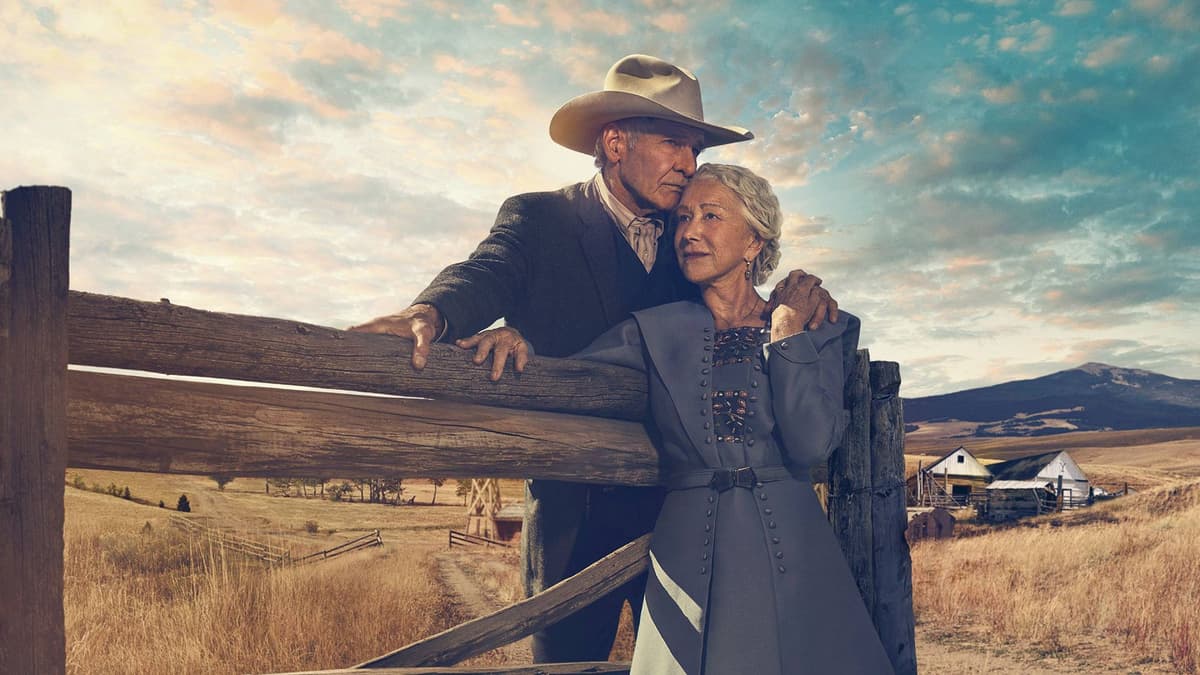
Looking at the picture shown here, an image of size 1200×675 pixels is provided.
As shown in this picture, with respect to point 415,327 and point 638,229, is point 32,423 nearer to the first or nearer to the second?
point 415,327

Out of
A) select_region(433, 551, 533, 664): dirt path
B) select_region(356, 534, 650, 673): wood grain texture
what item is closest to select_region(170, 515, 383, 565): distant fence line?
select_region(433, 551, 533, 664): dirt path

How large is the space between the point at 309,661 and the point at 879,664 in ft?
17.0

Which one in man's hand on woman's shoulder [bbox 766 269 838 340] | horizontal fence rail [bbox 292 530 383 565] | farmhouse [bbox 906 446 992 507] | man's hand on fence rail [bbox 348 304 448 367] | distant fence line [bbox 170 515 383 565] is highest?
man's hand on woman's shoulder [bbox 766 269 838 340]

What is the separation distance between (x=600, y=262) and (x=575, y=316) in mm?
257

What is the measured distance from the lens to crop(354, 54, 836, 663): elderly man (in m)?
3.70

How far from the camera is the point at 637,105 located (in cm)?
366

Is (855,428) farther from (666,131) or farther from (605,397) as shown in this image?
(666,131)

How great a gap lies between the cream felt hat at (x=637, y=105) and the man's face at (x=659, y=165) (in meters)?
0.07

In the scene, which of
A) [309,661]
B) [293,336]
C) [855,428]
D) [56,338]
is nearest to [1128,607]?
[855,428]

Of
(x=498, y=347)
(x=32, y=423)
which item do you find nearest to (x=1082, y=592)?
(x=498, y=347)

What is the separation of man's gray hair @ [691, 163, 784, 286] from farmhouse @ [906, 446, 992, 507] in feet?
108

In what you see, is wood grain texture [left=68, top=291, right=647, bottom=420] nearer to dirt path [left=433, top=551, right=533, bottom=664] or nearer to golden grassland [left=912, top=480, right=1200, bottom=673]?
dirt path [left=433, top=551, right=533, bottom=664]

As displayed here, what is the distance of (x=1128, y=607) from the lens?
9.30m

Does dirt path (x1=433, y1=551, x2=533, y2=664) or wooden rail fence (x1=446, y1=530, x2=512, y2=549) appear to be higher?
dirt path (x1=433, y1=551, x2=533, y2=664)
